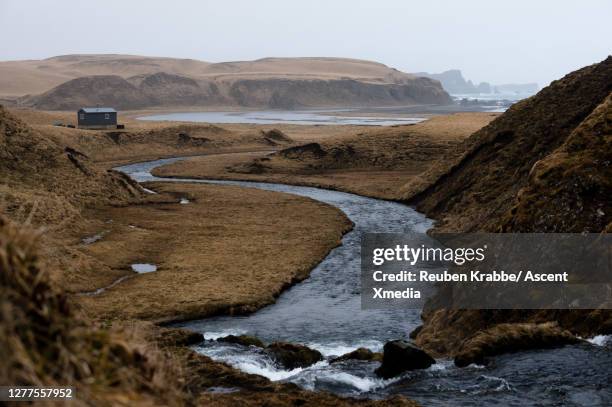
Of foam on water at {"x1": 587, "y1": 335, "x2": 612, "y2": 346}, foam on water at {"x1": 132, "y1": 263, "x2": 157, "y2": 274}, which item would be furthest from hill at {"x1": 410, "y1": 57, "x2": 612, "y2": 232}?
foam on water at {"x1": 587, "y1": 335, "x2": 612, "y2": 346}

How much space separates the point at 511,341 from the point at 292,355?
31.3 feet

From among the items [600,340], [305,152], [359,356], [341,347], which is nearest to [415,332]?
[341,347]

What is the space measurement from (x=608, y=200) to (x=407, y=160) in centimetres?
8084

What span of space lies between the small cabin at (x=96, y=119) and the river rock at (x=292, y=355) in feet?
470

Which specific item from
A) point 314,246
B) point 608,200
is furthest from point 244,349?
point 314,246

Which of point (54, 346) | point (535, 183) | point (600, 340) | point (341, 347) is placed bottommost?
point (341, 347)

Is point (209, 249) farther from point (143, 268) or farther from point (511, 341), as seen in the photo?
point (511, 341)

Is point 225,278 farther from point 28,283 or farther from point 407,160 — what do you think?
point 407,160

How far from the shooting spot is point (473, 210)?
6488cm

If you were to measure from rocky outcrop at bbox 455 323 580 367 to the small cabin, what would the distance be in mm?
148122

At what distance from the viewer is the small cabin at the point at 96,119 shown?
16355 centimetres

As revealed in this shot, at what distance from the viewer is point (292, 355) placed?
98.2ft

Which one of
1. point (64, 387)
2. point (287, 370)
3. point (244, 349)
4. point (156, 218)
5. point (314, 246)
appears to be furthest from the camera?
point (156, 218)

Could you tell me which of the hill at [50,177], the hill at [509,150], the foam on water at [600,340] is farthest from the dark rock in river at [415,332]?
the hill at [50,177]
